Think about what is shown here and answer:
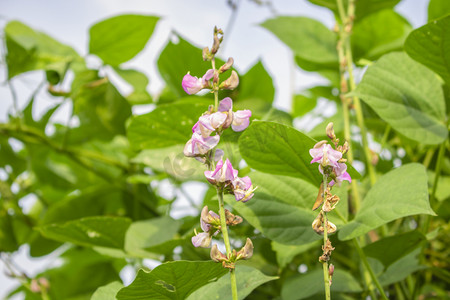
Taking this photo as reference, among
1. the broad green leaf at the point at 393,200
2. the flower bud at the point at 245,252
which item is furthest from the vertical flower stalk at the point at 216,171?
the broad green leaf at the point at 393,200

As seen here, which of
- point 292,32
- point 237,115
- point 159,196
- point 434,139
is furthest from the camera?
point 159,196

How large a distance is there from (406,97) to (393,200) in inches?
6.0

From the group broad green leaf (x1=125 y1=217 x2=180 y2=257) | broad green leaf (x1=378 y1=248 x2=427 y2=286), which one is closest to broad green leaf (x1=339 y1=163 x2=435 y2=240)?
broad green leaf (x1=378 y1=248 x2=427 y2=286)

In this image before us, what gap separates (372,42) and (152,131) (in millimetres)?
387

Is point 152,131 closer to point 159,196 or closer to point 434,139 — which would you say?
point 434,139

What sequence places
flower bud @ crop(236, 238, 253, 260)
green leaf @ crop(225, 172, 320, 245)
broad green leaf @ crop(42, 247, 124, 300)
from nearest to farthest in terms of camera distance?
flower bud @ crop(236, 238, 253, 260) → green leaf @ crop(225, 172, 320, 245) → broad green leaf @ crop(42, 247, 124, 300)

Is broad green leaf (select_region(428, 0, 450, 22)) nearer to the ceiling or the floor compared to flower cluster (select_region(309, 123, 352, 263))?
nearer to the ceiling

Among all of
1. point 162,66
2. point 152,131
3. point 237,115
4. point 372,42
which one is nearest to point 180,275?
point 237,115

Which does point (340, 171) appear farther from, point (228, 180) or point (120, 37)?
point (120, 37)

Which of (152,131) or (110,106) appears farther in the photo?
(110,106)

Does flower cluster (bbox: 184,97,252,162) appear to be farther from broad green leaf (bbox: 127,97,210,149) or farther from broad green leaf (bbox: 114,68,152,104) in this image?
broad green leaf (bbox: 114,68,152,104)

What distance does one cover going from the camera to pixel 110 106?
0.74 meters

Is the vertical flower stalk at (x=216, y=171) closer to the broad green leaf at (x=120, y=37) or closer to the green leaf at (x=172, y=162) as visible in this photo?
the green leaf at (x=172, y=162)

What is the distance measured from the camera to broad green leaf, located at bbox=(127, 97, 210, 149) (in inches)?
18.5
